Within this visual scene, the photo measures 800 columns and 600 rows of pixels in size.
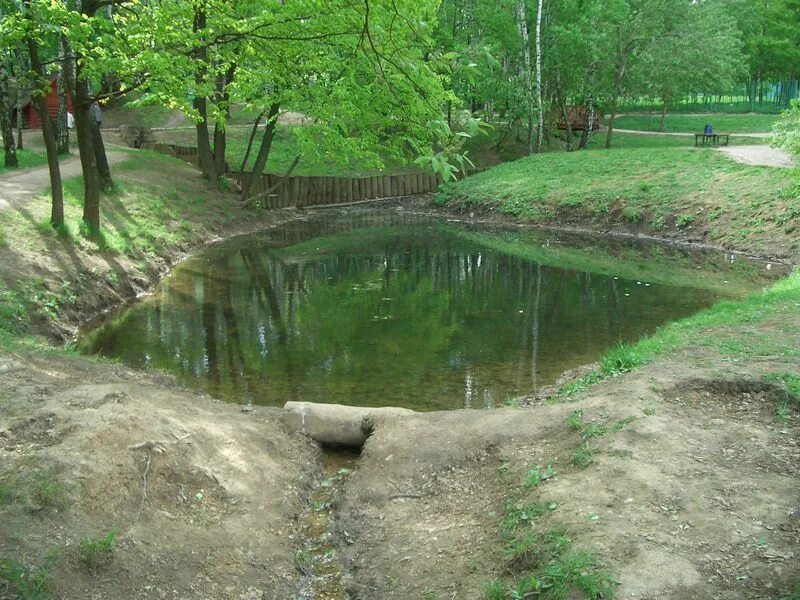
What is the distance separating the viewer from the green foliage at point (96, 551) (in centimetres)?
531

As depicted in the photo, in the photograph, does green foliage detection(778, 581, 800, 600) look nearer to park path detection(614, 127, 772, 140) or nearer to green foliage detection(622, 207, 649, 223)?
green foliage detection(622, 207, 649, 223)

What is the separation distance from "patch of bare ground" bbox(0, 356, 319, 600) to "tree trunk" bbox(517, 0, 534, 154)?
3056 cm

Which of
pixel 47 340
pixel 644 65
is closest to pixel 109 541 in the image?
pixel 47 340

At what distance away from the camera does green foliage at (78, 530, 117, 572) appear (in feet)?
17.4

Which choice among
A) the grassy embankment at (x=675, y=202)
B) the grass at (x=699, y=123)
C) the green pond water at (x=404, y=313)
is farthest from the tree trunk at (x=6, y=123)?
the grass at (x=699, y=123)

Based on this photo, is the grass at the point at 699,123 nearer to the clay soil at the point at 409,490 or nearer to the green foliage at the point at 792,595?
the clay soil at the point at 409,490

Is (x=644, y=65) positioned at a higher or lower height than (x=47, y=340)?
higher

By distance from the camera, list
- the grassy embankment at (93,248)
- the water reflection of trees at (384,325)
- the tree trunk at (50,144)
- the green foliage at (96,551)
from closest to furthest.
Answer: the green foliage at (96,551) < the water reflection of trees at (384,325) < the grassy embankment at (93,248) < the tree trunk at (50,144)

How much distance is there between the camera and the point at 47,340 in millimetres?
12289

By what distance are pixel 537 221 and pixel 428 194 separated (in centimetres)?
790

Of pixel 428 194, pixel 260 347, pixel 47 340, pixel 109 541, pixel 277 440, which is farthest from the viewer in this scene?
pixel 428 194

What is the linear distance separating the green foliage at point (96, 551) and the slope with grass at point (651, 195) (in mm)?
15154

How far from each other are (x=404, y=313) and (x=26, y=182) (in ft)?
34.7

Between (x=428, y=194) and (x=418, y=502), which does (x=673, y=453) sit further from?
(x=428, y=194)
